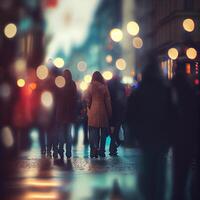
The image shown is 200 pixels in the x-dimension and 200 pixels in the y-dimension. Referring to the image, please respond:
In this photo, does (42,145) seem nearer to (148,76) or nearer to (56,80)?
(56,80)

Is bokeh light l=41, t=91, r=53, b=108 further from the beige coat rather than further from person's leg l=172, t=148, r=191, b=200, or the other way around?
person's leg l=172, t=148, r=191, b=200

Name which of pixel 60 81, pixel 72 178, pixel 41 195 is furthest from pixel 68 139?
pixel 41 195

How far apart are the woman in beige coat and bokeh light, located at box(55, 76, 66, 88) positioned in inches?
25.4

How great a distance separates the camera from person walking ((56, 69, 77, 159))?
18233mm

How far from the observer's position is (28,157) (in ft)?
60.2

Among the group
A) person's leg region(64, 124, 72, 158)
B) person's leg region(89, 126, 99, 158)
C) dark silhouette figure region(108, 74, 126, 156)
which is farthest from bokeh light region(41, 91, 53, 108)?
dark silhouette figure region(108, 74, 126, 156)

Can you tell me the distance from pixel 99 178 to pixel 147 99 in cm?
369

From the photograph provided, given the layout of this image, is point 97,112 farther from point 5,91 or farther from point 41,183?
point 5,91

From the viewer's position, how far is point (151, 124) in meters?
10.2

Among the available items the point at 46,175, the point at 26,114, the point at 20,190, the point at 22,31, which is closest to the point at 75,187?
the point at 20,190

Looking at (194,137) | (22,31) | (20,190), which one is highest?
(22,31)

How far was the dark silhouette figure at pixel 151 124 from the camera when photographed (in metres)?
10.2

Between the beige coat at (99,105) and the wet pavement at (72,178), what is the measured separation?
87 centimetres

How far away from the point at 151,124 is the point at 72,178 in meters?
3.87
